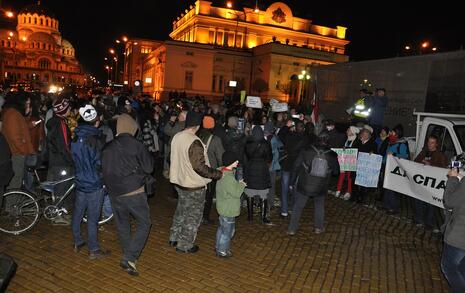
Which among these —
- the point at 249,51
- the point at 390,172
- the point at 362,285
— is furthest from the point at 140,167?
the point at 249,51

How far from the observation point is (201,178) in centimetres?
604

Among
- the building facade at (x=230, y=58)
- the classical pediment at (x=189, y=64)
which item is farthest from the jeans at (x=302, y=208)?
the classical pediment at (x=189, y=64)

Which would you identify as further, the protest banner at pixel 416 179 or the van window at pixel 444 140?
the van window at pixel 444 140

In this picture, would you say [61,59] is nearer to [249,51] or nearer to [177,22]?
[177,22]

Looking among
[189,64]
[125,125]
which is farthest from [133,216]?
[189,64]

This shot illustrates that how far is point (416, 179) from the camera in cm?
841

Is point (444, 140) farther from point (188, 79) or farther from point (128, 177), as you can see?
point (188, 79)

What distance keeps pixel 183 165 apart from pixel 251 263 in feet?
6.37

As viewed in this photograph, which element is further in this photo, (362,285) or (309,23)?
(309,23)

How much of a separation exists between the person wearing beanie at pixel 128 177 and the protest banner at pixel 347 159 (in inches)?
247

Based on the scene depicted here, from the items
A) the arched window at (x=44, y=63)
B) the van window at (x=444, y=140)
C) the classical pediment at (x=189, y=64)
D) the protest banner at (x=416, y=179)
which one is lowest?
the protest banner at (x=416, y=179)

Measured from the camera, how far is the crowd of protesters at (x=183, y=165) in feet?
17.9

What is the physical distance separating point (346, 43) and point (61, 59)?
4000 inches

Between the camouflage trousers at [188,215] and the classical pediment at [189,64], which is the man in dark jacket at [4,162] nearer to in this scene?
the camouflage trousers at [188,215]
